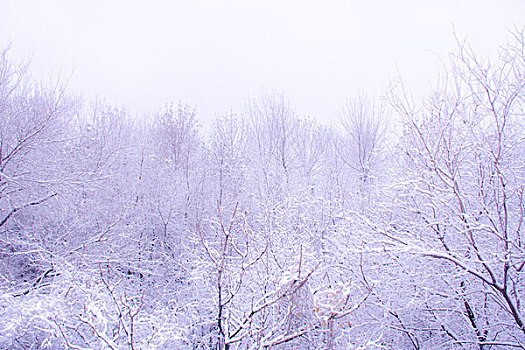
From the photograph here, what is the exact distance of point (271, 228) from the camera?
8.02m

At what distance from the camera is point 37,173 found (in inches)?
309

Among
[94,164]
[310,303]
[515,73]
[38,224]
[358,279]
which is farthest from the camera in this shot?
[94,164]

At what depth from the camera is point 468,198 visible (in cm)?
491

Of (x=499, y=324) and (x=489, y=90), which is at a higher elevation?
(x=489, y=90)

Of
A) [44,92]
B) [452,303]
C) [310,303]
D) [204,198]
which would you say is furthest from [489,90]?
[44,92]

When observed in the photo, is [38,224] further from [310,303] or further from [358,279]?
[358,279]

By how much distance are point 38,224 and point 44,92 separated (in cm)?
375

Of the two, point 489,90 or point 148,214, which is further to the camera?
point 148,214

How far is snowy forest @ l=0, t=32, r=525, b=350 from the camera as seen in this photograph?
4352mm

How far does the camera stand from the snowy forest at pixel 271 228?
171 inches

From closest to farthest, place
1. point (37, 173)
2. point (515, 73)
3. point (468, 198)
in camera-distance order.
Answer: point (515, 73) → point (468, 198) → point (37, 173)

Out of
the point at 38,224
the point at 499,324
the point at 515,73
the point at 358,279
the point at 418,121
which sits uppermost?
the point at 515,73

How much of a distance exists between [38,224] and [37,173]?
1582mm

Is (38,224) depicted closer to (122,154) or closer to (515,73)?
(122,154)
